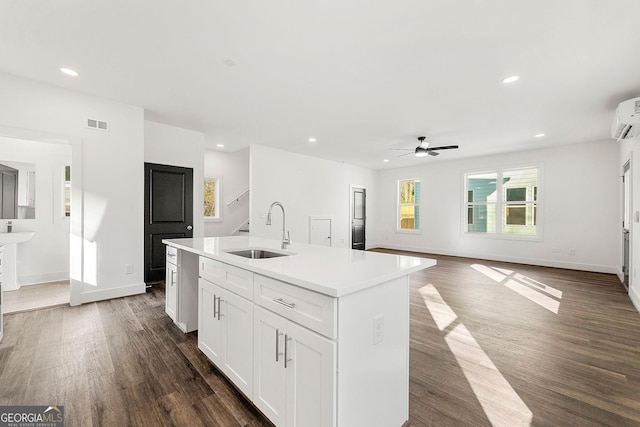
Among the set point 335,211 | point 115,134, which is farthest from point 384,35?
point 335,211

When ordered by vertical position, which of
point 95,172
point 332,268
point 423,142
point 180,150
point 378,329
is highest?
point 423,142

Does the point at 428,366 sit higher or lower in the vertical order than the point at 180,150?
lower

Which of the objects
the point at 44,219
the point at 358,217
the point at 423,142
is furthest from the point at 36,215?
the point at 358,217

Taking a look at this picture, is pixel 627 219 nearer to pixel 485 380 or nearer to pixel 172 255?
pixel 485 380

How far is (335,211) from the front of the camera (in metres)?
7.75

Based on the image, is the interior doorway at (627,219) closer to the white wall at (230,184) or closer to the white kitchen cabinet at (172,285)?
the white kitchen cabinet at (172,285)

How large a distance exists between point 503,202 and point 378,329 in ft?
22.6

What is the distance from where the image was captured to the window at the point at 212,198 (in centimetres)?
685

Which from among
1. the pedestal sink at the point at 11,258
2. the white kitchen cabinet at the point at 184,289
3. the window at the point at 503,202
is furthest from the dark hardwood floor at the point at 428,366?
the window at the point at 503,202

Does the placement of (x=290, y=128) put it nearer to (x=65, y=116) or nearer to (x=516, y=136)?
(x=65, y=116)

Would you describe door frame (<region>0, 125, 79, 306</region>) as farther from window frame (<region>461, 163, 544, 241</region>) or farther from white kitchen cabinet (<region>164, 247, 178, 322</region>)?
window frame (<region>461, 163, 544, 241</region>)

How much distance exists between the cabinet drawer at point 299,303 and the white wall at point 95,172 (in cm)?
320

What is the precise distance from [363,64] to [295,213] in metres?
4.30

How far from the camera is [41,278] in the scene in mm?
4328
